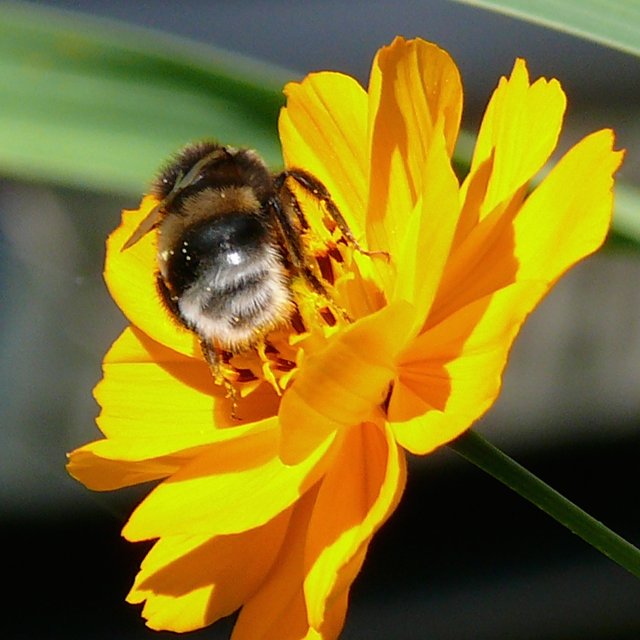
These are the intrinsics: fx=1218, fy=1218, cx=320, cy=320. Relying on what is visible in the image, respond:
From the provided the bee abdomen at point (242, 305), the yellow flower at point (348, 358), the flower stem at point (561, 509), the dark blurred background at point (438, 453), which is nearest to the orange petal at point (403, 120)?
the yellow flower at point (348, 358)

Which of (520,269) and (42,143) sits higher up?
(520,269)

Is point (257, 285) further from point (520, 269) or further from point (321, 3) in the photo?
→ point (321, 3)

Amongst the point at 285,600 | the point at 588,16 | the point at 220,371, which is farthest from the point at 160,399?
the point at 588,16

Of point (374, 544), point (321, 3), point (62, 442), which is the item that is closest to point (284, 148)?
point (62, 442)

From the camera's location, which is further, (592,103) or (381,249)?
(592,103)

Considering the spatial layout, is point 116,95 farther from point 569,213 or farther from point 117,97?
point 569,213

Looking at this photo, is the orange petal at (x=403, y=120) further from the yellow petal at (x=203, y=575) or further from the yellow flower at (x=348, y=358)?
the yellow petal at (x=203, y=575)
